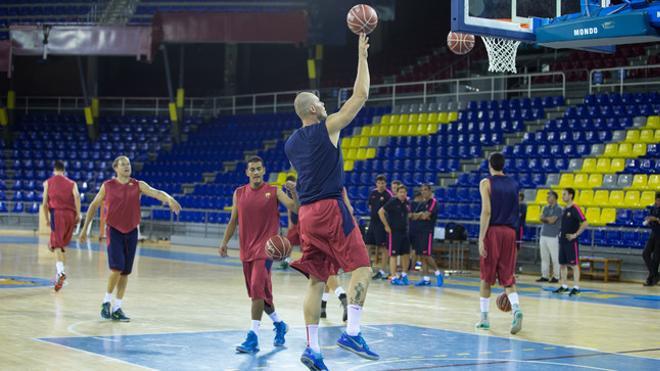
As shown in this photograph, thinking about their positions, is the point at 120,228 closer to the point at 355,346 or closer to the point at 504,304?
the point at 504,304

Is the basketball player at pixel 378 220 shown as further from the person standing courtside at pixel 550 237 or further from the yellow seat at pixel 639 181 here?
the yellow seat at pixel 639 181

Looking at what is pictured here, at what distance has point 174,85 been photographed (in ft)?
126

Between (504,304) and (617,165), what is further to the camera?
(617,165)

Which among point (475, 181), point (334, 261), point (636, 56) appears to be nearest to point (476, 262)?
point (475, 181)

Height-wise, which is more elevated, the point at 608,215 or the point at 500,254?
the point at 608,215

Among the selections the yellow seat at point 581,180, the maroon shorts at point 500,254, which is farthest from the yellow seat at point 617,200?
the maroon shorts at point 500,254

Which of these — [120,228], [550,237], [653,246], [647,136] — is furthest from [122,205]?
[647,136]

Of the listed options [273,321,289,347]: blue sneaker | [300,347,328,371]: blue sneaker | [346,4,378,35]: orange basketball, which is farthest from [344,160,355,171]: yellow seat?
[300,347,328,371]: blue sneaker

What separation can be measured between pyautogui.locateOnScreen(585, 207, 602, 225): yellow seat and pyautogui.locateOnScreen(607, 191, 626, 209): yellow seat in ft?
1.11

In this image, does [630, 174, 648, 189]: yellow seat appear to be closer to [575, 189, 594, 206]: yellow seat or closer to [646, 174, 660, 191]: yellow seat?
[646, 174, 660, 191]: yellow seat

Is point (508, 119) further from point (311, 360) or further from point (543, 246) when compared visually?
point (311, 360)

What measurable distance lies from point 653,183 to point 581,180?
5.82 ft

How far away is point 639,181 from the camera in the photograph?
70.8ft

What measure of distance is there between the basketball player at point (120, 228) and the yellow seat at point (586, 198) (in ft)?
43.4
